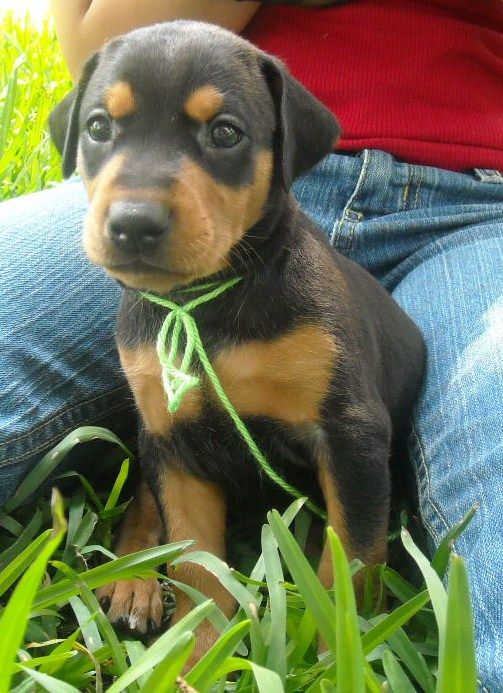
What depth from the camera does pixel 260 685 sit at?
159cm

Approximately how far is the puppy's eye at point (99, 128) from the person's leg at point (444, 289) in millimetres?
1149

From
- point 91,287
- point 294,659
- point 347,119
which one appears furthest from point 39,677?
point 347,119

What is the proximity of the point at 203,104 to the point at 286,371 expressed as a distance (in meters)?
0.77

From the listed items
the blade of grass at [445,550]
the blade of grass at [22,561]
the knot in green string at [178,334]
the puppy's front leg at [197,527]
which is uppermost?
the knot in green string at [178,334]

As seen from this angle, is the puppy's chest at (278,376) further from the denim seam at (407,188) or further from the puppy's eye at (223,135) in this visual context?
the denim seam at (407,188)

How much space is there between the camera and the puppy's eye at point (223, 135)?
218 cm

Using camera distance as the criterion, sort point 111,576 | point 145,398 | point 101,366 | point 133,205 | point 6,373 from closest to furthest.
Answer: point 133,205 → point 111,576 → point 145,398 → point 6,373 → point 101,366

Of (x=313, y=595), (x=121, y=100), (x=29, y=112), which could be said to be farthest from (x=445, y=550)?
(x=29, y=112)

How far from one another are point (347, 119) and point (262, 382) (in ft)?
4.53

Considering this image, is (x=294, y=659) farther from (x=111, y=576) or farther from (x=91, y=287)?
(x=91, y=287)

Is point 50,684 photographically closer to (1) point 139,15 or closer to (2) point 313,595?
(2) point 313,595

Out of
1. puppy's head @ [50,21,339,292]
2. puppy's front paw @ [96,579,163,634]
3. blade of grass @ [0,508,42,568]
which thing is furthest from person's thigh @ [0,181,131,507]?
puppy's head @ [50,21,339,292]

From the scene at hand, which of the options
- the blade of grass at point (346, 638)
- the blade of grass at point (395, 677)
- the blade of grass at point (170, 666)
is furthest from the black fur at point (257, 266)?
the blade of grass at point (170, 666)

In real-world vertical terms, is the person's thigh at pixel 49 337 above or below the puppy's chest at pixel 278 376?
below
